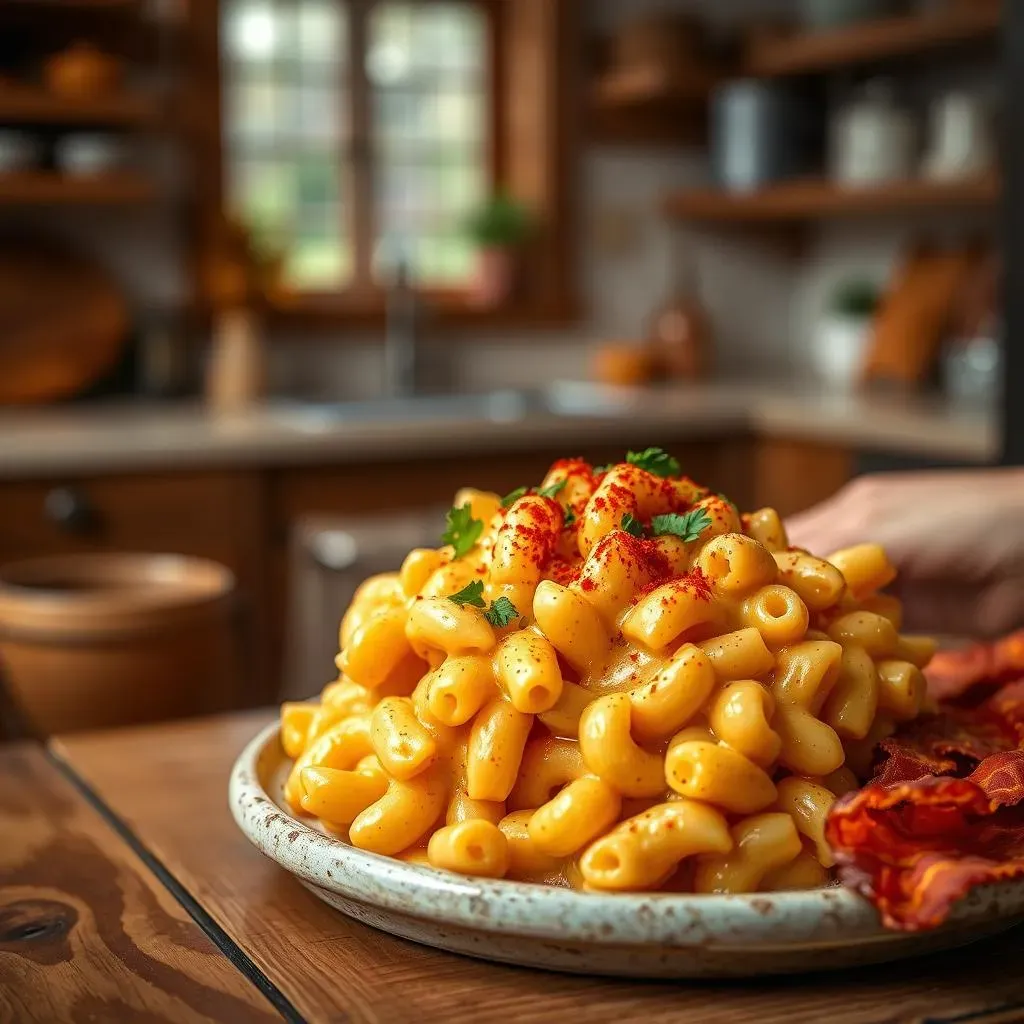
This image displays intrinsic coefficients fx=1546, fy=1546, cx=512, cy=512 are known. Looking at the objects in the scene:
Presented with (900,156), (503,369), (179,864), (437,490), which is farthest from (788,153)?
(179,864)

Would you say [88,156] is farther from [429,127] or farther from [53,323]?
[429,127]

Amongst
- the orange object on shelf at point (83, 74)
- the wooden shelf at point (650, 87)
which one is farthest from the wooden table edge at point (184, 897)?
the wooden shelf at point (650, 87)

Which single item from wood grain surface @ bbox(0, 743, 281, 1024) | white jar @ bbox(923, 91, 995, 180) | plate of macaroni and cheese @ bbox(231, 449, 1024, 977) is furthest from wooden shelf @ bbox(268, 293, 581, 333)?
plate of macaroni and cheese @ bbox(231, 449, 1024, 977)

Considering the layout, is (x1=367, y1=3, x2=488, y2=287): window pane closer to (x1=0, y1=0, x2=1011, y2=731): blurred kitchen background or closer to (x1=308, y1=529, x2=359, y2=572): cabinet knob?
(x1=0, y1=0, x2=1011, y2=731): blurred kitchen background

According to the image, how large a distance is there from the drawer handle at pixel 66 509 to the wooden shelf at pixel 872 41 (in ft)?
6.32

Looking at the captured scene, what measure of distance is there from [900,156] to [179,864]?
9.47 feet

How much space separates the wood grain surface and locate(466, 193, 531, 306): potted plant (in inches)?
114

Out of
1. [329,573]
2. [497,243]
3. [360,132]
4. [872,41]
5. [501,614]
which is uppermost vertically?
[872,41]

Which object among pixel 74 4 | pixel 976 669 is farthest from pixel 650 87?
pixel 976 669

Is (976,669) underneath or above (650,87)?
underneath

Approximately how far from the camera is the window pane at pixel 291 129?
146 inches

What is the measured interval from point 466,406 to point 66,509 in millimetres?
1143

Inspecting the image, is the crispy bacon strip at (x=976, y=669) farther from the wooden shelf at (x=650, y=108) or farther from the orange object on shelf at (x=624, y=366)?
the wooden shelf at (x=650, y=108)

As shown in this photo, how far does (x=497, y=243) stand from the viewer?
12.5 feet
